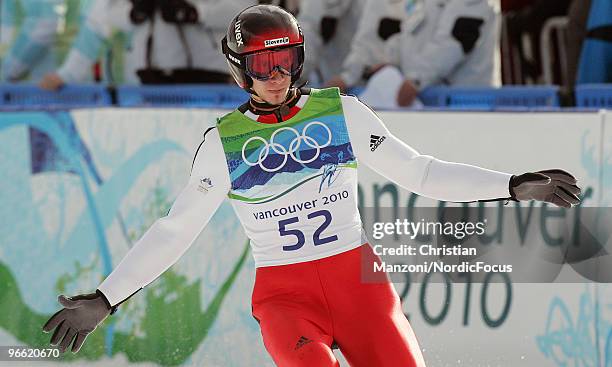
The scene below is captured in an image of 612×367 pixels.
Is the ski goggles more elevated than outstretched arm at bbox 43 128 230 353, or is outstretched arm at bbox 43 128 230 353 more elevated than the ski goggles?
the ski goggles

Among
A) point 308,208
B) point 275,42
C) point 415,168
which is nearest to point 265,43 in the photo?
point 275,42

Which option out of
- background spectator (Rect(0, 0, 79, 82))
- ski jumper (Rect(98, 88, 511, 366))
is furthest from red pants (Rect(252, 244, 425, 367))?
background spectator (Rect(0, 0, 79, 82))

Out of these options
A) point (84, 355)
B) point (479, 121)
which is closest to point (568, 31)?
point (479, 121)

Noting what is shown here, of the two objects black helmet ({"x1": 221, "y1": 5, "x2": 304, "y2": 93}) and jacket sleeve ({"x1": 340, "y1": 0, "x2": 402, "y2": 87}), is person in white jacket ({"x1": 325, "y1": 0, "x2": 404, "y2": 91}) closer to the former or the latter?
jacket sleeve ({"x1": 340, "y1": 0, "x2": 402, "y2": 87})

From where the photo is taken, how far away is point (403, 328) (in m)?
4.91

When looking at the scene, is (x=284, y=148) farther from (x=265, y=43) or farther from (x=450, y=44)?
(x=450, y=44)

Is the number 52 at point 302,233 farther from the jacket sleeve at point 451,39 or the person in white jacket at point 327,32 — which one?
the person in white jacket at point 327,32

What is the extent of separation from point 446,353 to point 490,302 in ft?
1.23

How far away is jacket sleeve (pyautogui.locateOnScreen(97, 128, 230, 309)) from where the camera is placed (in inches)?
194

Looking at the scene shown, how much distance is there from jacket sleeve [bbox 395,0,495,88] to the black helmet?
2969mm

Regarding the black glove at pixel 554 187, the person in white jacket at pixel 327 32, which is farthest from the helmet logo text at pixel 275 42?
the person in white jacket at pixel 327 32

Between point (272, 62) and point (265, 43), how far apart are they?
0.08 meters

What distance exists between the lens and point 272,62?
5.10m

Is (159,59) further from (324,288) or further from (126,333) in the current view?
(324,288)
